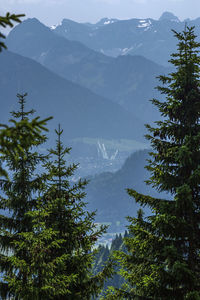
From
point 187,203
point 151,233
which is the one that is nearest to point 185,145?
point 187,203

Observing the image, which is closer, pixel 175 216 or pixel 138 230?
pixel 175 216

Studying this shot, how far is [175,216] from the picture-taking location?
390 inches

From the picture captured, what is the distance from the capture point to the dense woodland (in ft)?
32.0

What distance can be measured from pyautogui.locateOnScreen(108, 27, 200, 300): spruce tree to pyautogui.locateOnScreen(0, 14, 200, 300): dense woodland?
3cm

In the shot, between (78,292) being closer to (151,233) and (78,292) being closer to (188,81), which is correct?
(151,233)

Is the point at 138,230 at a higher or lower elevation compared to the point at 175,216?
lower

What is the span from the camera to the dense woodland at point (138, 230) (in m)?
9.75

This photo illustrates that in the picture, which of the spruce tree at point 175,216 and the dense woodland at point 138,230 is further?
the spruce tree at point 175,216

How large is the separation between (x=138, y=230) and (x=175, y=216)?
1.28m

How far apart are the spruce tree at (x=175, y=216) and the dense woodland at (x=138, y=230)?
0.03 meters

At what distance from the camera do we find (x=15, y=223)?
39.8ft

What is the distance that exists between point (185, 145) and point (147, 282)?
4.12m

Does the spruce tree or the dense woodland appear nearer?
the dense woodland

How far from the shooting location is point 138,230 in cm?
1051
